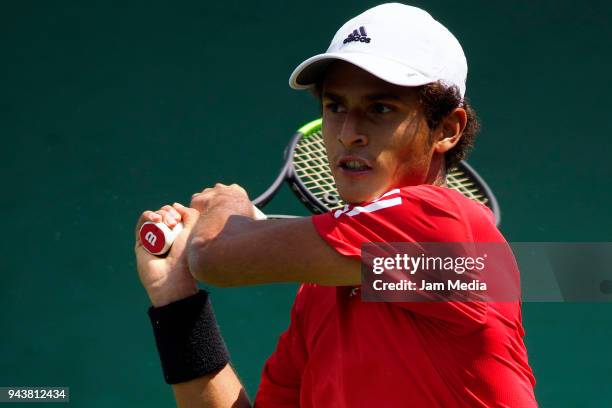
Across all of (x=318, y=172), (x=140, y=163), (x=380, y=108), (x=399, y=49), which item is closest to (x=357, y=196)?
(x=380, y=108)

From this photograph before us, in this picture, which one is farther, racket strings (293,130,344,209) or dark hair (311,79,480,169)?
racket strings (293,130,344,209)

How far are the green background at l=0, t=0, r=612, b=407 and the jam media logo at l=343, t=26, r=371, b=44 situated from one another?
8.98ft

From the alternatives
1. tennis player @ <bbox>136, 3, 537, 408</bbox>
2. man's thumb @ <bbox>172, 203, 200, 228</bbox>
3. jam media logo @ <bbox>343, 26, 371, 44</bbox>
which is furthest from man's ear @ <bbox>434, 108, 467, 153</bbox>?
man's thumb @ <bbox>172, 203, 200, 228</bbox>

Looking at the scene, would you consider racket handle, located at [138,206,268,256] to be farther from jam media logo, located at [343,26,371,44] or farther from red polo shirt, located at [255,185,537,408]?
jam media logo, located at [343,26,371,44]

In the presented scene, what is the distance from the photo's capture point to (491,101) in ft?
16.7

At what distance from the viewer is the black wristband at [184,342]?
234 centimetres

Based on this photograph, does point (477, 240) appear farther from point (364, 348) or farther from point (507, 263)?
point (364, 348)

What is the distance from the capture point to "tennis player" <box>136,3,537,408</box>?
202cm

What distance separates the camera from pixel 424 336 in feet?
6.66

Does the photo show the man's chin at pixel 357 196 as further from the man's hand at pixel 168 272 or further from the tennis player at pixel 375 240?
the man's hand at pixel 168 272

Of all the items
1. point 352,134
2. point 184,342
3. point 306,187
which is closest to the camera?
point 352,134

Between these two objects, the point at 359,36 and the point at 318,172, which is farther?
the point at 318,172

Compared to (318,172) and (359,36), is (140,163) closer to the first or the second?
(318,172)

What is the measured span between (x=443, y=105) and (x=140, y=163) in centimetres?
286
